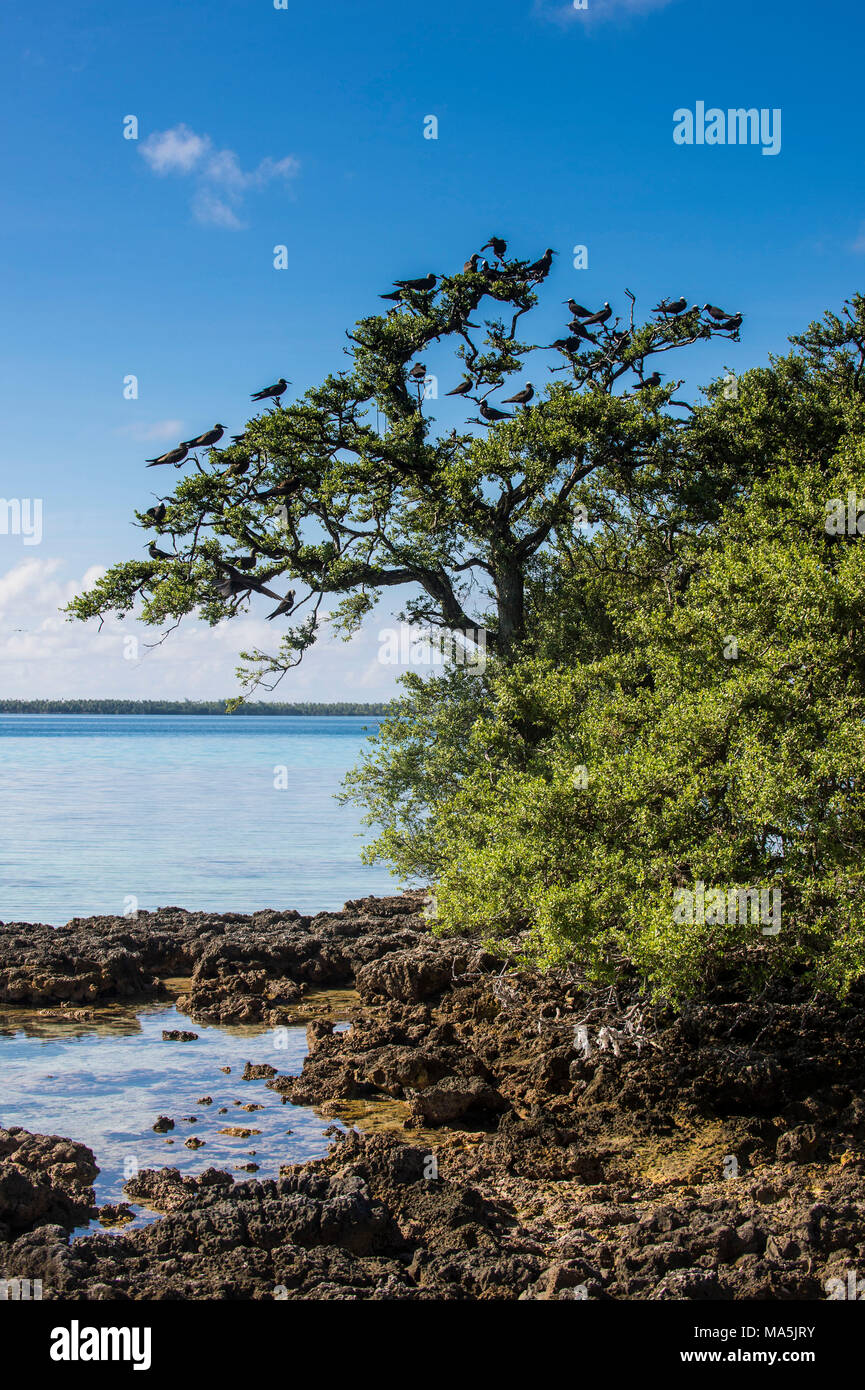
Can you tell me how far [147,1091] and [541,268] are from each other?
1582cm

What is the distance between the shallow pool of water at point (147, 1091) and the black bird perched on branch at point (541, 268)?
46.9 feet

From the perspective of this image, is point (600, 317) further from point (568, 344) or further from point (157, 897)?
point (157, 897)

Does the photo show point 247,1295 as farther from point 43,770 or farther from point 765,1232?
point 43,770

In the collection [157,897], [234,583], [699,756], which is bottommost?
[157,897]

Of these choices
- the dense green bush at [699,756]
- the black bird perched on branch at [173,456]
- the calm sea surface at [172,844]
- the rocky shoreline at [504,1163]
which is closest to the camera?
the rocky shoreline at [504,1163]

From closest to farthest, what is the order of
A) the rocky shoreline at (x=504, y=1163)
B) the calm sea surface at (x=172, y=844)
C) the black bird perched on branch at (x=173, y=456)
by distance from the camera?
the rocky shoreline at (x=504, y=1163) → the black bird perched on branch at (x=173, y=456) → the calm sea surface at (x=172, y=844)

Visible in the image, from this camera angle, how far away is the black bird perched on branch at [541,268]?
2070 centimetres

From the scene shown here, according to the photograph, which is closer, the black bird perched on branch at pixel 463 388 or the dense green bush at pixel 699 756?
the dense green bush at pixel 699 756

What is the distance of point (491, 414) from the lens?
775 inches

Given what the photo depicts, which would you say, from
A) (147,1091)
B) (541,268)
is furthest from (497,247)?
(147,1091)

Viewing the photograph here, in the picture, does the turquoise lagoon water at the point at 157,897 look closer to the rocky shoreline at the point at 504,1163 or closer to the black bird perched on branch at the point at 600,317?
the rocky shoreline at the point at 504,1163

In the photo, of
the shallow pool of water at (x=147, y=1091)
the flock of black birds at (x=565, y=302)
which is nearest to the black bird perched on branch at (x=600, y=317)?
the flock of black birds at (x=565, y=302)

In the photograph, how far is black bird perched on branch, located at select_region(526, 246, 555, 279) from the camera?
815 inches
